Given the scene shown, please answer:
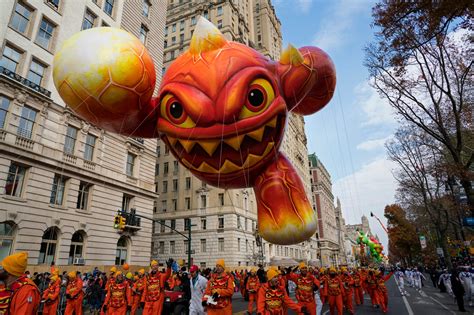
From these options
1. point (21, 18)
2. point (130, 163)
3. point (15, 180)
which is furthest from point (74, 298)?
point (21, 18)

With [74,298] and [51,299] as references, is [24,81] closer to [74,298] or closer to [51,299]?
[51,299]

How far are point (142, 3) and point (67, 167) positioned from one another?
1694 cm

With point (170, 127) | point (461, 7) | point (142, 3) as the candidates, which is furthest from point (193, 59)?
point (142, 3)

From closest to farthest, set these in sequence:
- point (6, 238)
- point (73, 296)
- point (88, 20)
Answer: point (73, 296) < point (6, 238) < point (88, 20)

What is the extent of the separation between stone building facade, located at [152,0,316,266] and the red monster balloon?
83.9ft

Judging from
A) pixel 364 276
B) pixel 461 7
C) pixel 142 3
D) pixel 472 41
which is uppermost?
pixel 142 3

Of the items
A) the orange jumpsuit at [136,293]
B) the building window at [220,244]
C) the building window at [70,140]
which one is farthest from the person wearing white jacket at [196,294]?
the building window at [220,244]

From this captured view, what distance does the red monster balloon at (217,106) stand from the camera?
3.75 meters

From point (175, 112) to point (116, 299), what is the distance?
769cm

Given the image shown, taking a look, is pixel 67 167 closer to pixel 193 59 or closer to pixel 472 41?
pixel 193 59

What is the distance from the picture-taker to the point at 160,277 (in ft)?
29.9

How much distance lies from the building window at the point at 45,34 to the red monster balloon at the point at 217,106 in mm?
18125

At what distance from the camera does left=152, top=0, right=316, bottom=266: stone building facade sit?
119 feet

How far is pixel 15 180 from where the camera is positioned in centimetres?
1566
